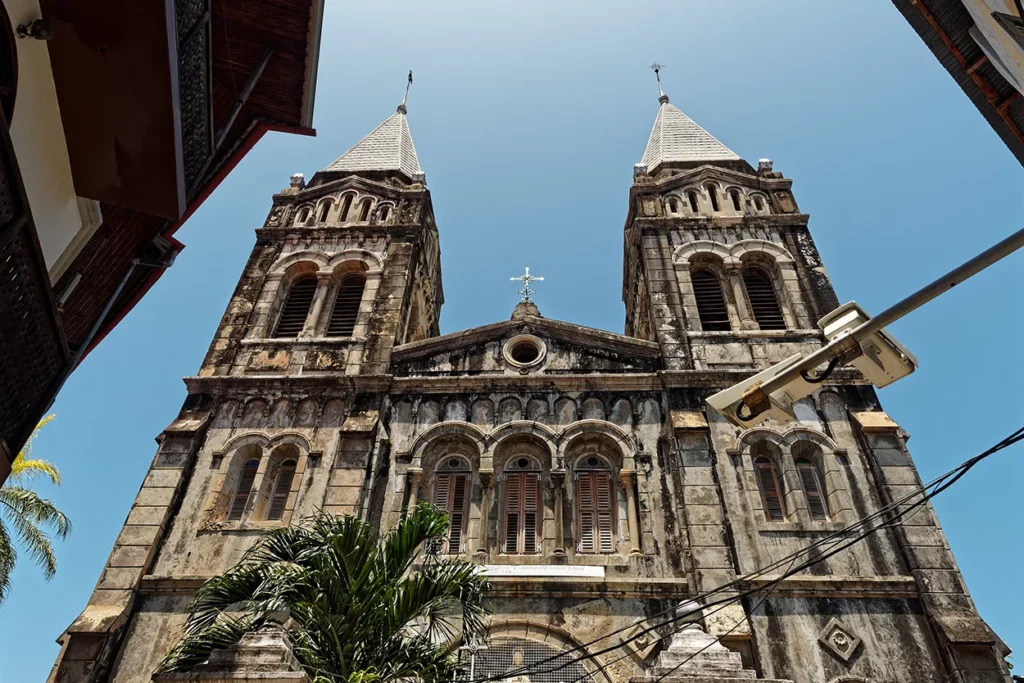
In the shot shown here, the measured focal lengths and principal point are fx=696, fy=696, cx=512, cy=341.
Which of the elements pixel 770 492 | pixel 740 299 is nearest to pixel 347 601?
pixel 770 492

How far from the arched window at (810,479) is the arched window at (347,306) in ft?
35.6

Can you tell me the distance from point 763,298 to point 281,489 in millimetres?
12554

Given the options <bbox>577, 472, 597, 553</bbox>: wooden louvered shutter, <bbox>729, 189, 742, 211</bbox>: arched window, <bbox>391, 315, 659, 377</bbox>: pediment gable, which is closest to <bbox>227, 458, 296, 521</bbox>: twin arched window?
<bbox>391, 315, 659, 377</bbox>: pediment gable

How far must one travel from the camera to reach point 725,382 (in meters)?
15.2

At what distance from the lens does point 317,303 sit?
60.3 feet

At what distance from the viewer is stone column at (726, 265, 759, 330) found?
17.1m

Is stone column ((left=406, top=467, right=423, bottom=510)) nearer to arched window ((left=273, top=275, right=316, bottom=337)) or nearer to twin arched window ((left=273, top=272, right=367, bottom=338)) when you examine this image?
twin arched window ((left=273, top=272, right=367, bottom=338))

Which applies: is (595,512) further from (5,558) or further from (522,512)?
(5,558)

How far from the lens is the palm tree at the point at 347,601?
825 centimetres

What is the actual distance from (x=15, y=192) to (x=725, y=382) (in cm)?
1302

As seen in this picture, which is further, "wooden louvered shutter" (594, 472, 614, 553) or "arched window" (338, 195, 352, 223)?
"arched window" (338, 195, 352, 223)

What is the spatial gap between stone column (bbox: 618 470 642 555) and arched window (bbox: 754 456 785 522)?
2.45 meters

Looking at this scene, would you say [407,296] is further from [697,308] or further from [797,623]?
[797,623]

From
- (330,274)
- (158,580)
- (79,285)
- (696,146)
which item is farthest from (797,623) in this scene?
(696,146)
